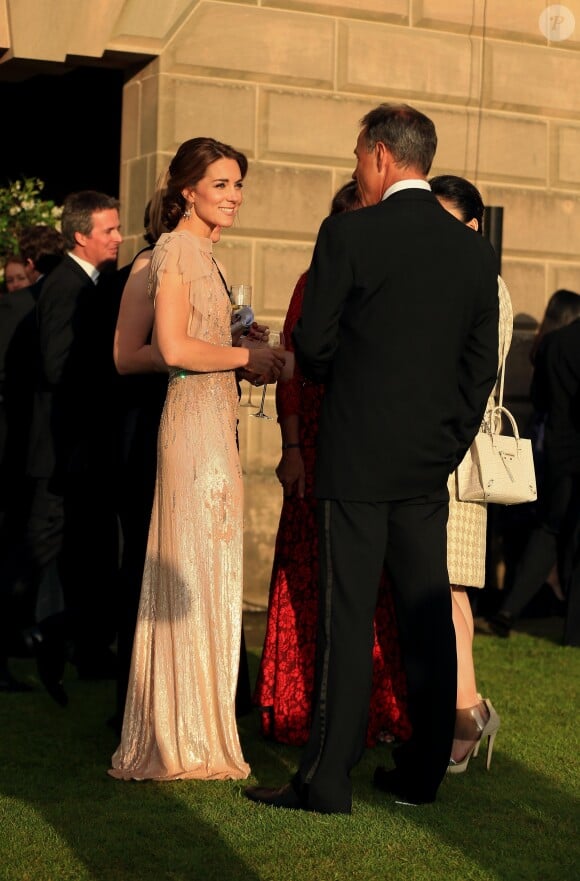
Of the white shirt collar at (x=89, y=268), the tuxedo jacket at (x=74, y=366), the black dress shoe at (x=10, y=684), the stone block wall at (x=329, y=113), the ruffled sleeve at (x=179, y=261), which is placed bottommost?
the black dress shoe at (x=10, y=684)

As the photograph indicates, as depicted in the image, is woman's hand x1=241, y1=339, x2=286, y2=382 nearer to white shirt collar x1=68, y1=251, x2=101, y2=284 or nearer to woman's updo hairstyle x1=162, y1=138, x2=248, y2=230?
woman's updo hairstyle x1=162, y1=138, x2=248, y2=230

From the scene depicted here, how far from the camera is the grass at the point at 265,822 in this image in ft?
13.5

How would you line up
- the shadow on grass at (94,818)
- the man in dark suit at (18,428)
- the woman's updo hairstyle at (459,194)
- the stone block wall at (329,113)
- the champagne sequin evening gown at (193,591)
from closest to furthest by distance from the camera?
the shadow on grass at (94,818) < the champagne sequin evening gown at (193,591) < the woman's updo hairstyle at (459,194) < the man in dark suit at (18,428) < the stone block wall at (329,113)

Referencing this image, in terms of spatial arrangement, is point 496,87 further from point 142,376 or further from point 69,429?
point 142,376

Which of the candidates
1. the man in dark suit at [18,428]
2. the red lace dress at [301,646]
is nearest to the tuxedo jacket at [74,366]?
the man in dark suit at [18,428]

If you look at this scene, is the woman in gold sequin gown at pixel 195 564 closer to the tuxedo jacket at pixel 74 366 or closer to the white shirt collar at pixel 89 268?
the tuxedo jacket at pixel 74 366

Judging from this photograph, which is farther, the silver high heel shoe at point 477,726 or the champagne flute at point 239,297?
the silver high heel shoe at point 477,726

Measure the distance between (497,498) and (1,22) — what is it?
15.4ft

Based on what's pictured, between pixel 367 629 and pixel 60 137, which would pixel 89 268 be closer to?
pixel 367 629

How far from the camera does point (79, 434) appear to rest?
6.64 metres

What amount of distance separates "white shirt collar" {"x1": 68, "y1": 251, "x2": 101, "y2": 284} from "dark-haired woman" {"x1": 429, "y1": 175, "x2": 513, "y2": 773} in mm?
1912

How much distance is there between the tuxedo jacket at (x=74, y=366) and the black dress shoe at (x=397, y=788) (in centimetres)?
213

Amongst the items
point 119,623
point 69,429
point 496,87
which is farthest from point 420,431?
point 496,87

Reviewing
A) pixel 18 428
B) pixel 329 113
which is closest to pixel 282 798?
pixel 18 428
